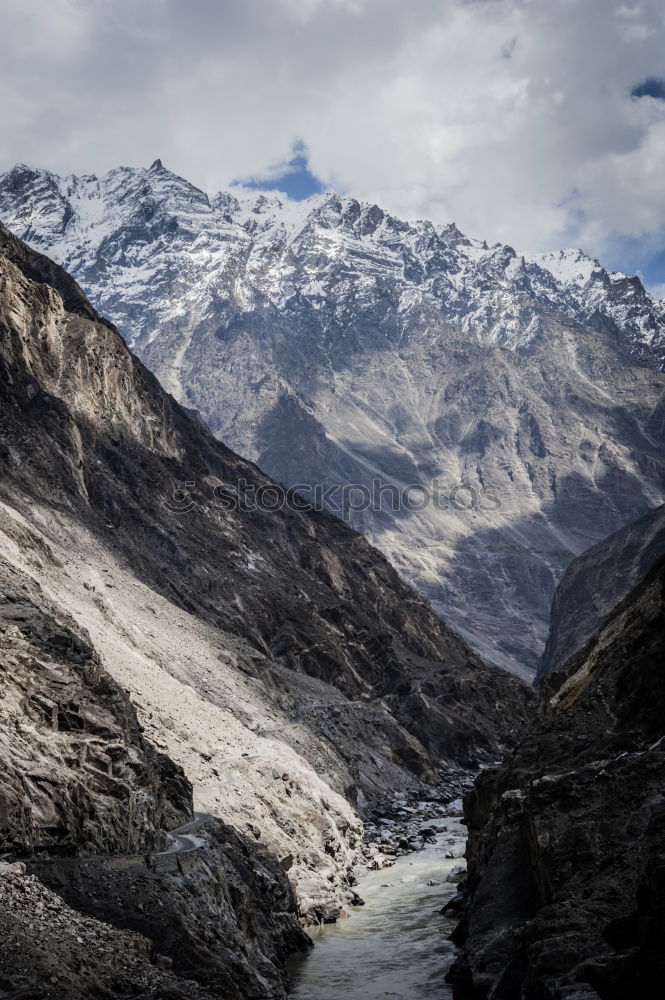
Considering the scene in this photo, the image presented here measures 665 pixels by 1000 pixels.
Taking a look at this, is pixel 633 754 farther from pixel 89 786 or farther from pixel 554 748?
pixel 89 786

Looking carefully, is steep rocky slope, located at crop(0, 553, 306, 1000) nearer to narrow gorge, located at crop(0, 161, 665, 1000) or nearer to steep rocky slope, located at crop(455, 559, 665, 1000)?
narrow gorge, located at crop(0, 161, 665, 1000)

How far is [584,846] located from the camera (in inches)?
1612

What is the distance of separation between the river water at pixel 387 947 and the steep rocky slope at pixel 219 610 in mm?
3133

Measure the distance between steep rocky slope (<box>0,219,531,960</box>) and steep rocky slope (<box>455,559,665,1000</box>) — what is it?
54.0 ft

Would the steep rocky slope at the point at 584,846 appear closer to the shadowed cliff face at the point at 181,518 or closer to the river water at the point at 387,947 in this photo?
the river water at the point at 387,947

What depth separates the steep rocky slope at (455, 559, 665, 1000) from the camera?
29.8 meters

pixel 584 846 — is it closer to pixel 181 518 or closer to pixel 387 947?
pixel 387 947

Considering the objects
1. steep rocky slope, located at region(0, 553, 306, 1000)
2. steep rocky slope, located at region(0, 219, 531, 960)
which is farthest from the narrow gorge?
steep rocky slope, located at region(0, 219, 531, 960)

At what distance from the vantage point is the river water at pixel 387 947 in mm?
45188

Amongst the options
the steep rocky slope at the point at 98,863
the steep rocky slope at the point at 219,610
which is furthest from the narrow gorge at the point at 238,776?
the steep rocky slope at the point at 219,610

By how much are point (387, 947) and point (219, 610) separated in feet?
262

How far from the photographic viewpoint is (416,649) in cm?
18212

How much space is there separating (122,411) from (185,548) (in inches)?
976

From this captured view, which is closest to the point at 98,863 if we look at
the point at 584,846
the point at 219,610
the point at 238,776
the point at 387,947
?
the point at 584,846
